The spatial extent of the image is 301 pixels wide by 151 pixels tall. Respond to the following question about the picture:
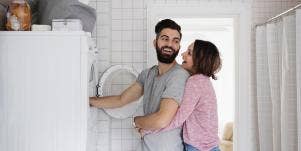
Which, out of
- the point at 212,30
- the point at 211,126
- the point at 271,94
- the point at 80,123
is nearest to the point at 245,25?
the point at 271,94

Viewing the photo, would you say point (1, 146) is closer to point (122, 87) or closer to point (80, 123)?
point (80, 123)

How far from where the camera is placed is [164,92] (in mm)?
1656

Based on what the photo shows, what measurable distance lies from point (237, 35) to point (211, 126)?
1043 mm

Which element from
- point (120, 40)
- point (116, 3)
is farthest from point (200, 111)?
point (116, 3)

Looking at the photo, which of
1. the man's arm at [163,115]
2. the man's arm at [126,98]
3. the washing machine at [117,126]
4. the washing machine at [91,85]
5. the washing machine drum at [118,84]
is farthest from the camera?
the washing machine at [117,126]

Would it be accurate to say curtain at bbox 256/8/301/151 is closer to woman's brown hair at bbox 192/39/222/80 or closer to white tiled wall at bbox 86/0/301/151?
woman's brown hair at bbox 192/39/222/80

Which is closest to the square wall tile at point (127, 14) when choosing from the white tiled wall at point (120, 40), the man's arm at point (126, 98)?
the white tiled wall at point (120, 40)

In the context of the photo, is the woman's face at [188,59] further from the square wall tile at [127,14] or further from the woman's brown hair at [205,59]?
the square wall tile at [127,14]

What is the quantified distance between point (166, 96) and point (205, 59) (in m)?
0.31

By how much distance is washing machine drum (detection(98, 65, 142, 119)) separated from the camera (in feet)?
7.48

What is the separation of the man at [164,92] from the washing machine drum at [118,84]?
36 cm

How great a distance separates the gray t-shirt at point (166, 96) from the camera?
5.42ft

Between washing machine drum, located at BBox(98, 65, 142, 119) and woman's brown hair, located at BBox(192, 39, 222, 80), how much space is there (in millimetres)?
607

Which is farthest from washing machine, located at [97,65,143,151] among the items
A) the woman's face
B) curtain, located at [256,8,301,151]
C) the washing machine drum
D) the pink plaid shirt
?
curtain, located at [256,8,301,151]
